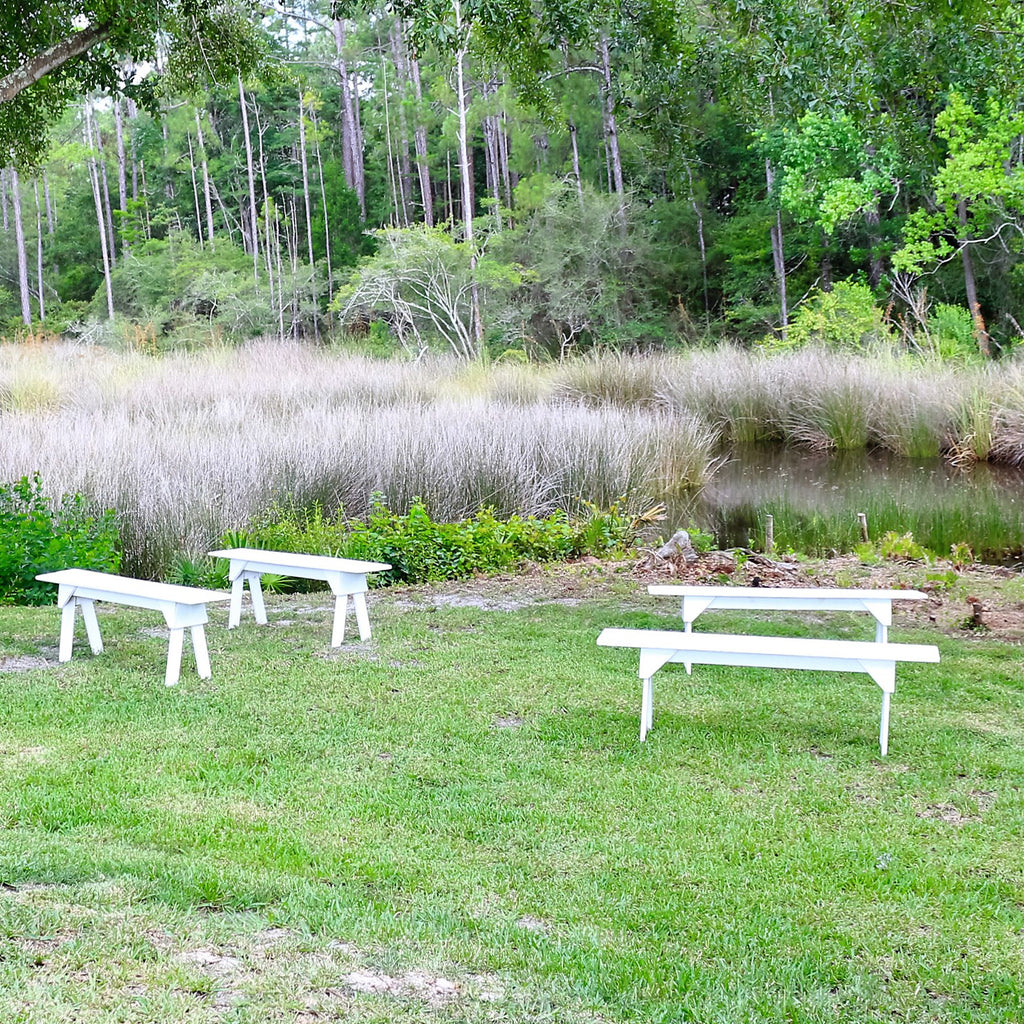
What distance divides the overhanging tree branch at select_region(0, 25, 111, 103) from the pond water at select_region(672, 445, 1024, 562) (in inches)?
275

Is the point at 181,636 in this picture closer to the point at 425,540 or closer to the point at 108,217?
the point at 425,540

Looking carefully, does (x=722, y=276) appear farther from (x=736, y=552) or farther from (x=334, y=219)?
(x=736, y=552)

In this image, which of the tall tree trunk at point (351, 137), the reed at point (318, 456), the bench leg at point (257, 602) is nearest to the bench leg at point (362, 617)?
the bench leg at point (257, 602)

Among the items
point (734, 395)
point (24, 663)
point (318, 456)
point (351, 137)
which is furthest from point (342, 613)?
point (351, 137)

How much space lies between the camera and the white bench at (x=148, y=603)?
5.08 meters

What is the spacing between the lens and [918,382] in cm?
1572

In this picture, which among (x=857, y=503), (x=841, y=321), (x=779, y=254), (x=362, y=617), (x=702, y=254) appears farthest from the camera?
(x=702, y=254)

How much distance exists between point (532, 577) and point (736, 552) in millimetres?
1714

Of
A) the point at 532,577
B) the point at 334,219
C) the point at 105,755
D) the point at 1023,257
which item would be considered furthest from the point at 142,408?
the point at 334,219

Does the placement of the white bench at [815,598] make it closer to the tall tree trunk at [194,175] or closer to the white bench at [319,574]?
the white bench at [319,574]

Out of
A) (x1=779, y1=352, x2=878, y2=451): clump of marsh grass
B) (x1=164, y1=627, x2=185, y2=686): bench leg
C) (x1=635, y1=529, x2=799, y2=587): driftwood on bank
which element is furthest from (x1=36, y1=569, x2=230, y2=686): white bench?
(x1=779, y1=352, x2=878, y2=451): clump of marsh grass

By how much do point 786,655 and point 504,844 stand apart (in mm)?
1443

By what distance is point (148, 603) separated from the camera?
5270mm

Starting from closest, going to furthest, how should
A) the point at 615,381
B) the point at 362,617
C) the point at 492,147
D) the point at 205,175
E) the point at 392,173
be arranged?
the point at 362,617
the point at 615,381
the point at 492,147
the point at 392,173
the point at 205,175
